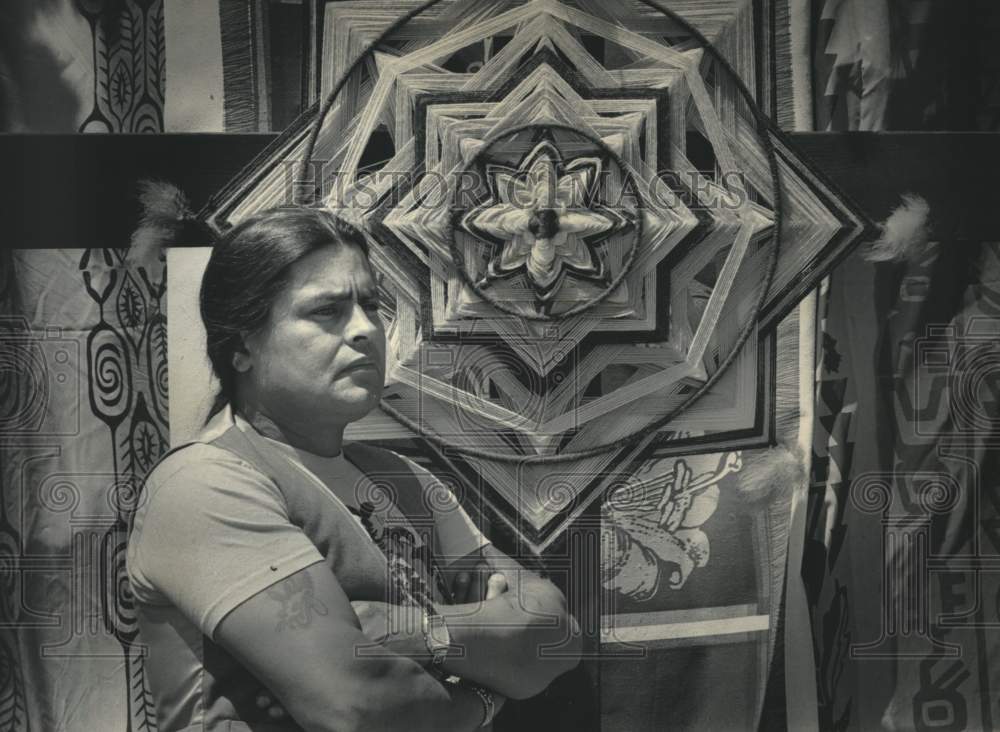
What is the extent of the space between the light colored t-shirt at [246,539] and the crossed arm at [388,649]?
0.17ft

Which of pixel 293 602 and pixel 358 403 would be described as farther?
pixel 358 403

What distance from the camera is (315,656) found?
9.18 ft

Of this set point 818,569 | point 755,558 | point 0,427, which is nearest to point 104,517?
point 0,427

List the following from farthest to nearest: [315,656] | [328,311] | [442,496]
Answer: [442,496] < [328,311] < [315,656]

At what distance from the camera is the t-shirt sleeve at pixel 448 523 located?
9.83 feet

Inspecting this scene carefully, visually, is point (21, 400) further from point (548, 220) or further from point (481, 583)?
point (548, 220)

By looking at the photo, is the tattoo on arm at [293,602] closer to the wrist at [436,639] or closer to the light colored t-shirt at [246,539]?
the light colored t-shirt at [246,539]

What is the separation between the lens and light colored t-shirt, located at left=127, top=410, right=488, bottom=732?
9.29ft

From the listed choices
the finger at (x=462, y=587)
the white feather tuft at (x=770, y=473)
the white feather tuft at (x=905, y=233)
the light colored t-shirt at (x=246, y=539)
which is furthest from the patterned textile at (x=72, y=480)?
the white feather tuft at (x=905, y=233)

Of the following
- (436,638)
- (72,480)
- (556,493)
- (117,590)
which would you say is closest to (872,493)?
(556,493)

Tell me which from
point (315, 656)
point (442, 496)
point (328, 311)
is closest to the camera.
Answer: point (315, 656)

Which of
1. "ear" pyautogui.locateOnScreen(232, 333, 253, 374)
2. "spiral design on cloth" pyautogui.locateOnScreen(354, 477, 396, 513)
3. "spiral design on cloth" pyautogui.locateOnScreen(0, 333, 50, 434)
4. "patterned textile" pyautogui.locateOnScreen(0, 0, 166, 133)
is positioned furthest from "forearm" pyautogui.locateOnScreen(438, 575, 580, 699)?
"patterned textile" pyautogui.locateOnScreen(0, 0, 166, 133)

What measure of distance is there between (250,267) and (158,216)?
1.09ft

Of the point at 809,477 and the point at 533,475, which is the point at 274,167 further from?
the point at 809,477
